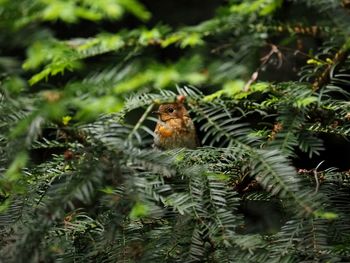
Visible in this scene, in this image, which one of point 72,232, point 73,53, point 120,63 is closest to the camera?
point 120,63

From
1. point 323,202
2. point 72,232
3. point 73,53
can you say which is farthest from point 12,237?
point 323,202

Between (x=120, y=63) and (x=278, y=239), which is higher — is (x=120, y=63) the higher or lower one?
the higher one

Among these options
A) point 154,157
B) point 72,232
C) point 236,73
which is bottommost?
point 72,232

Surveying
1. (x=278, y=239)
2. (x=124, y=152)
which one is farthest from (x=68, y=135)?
(x=278, y=239)

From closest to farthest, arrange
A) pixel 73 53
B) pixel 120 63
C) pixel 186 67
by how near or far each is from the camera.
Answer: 1. pixel 186 67
2. pixel 120 63
3. pixel 73 53

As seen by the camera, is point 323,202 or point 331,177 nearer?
point 323,202

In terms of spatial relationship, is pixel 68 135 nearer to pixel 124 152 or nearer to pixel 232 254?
pixel 124 152
